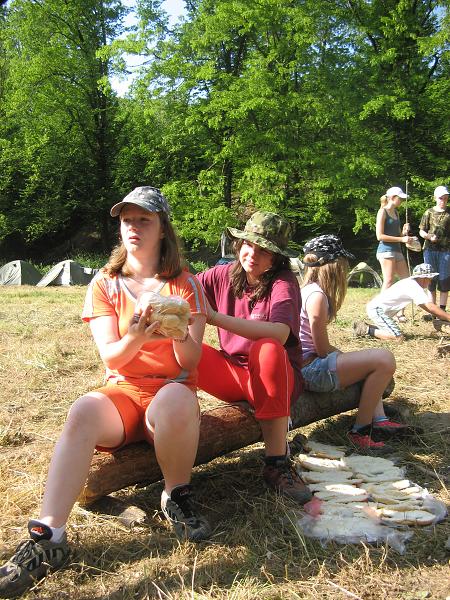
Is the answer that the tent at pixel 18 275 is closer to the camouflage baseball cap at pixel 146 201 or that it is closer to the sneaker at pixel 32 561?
the camouflage baseball cap at pixel 146 201

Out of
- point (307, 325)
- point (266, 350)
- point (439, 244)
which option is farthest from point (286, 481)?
point (439, 244)

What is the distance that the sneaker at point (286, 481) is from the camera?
2596 millimetres

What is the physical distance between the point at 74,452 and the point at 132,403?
349mm

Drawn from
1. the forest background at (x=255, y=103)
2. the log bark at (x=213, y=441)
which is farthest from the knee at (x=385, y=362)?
the forest background at (x=255, y=103)

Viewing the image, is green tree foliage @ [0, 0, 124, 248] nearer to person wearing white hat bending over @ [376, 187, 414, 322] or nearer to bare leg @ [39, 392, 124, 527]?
person wearing white hat bending over @ [376, 187, 414, 322]

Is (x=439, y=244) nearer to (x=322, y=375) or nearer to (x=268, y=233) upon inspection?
(x=322, y=375)

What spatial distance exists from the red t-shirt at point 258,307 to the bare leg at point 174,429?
0.72 metres

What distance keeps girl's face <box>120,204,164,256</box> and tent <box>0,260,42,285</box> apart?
474 inches

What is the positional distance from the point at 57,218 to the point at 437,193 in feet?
54.2

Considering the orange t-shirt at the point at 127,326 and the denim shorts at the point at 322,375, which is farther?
the denim shorts at the point at 322,375

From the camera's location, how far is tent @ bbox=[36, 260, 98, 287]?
13.8 metres

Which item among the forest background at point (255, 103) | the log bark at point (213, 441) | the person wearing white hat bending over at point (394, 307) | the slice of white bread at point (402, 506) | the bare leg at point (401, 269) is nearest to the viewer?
the log bark at point (213, 441)

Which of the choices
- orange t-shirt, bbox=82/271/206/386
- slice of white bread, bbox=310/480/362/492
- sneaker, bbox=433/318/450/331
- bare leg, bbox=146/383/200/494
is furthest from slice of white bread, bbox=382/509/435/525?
sneaker, bbox=433/318/450/331

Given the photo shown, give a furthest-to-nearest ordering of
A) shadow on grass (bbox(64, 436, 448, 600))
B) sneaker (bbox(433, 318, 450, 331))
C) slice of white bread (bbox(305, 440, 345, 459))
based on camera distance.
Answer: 1. sneaker (bbox(433, 318, 450, 331))
2. slice of white bread (bbox(305, 440, 345, 459))
3. shadow on grass (bbox(64, 436, 448, 600))
